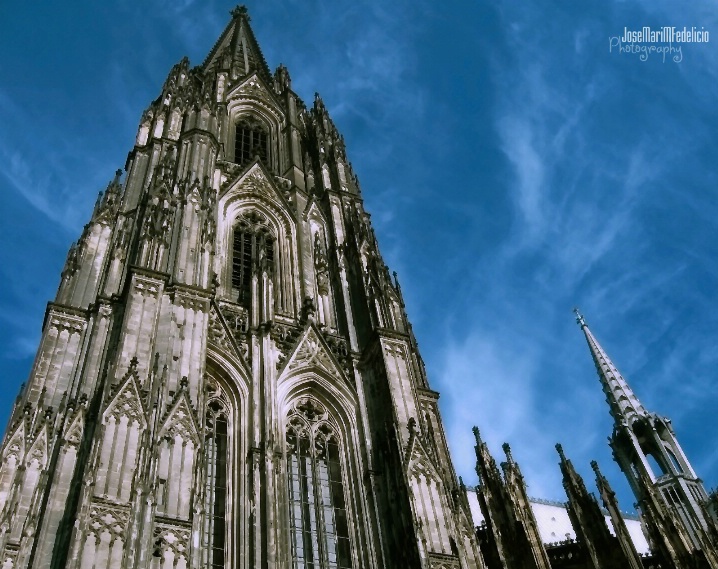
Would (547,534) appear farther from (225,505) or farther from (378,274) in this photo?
(225,505)

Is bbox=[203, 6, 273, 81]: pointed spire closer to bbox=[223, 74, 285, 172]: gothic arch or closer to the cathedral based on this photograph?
bbox=[223, 74, 285, 172]: gothic arch

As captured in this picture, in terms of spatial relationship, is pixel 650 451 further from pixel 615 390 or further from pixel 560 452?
pixel 560 452

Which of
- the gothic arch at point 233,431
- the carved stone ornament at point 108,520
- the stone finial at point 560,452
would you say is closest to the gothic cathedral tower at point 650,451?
the stone finial at point 560,452

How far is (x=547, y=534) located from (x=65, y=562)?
114ft

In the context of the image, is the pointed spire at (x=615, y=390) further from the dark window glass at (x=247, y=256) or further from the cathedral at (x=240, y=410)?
the dark window glass at (x=247, y=256)

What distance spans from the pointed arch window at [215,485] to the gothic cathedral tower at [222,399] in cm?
4

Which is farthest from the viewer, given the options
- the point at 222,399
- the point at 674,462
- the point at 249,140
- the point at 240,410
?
A: the point at 674,462

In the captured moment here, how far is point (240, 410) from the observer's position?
19.4 m

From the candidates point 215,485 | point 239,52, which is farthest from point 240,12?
point 215,485

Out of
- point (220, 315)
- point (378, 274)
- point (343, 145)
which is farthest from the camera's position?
point (343, 145)

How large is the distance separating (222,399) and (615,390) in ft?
116

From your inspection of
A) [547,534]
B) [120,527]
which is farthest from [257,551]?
[547,534]

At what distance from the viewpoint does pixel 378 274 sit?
24547 millimetres

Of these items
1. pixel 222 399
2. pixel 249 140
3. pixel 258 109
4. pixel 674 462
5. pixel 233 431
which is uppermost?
pixel 258 109
